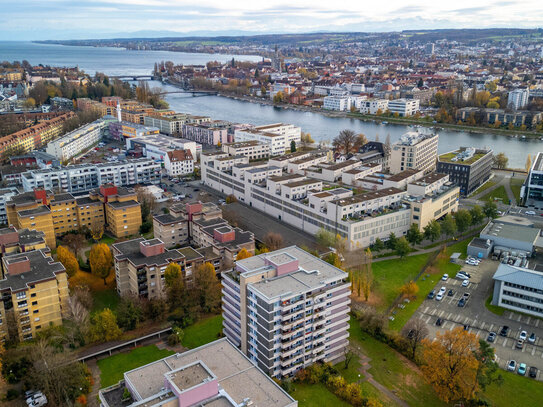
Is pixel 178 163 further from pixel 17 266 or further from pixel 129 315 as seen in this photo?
pixel 129 315

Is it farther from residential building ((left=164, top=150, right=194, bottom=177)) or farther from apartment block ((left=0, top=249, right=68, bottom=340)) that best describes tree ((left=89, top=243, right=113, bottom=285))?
residential building ((left=164, top=150, right=194, bottom=177))

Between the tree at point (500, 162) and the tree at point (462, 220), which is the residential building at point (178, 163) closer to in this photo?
the tree at point (462, 220)

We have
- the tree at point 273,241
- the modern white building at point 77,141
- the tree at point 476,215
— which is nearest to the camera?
the tree at point 273,241

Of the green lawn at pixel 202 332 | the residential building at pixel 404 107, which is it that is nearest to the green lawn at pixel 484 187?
the green lawn at pixel 202 332

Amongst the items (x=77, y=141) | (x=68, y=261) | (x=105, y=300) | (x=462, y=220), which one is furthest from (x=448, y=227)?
(x=77, y=141)

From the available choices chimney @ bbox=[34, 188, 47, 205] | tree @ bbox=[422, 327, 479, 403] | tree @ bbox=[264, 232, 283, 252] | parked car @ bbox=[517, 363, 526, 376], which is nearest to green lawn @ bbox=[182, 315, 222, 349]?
tree @ bbox=[264, 232, 283, 252]

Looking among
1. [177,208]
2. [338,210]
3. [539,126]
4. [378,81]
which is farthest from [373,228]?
[378,81]

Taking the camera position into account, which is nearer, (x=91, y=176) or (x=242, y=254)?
(x=242, y=254)
